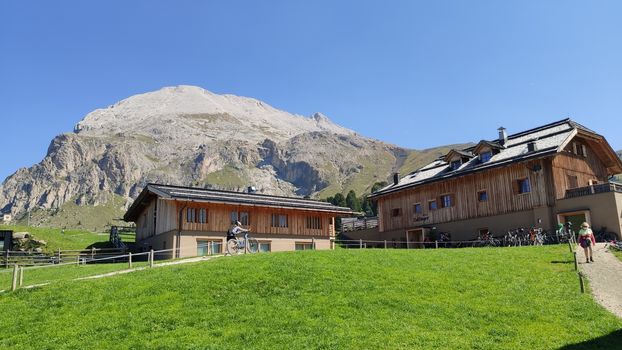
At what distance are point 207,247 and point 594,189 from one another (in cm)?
2925

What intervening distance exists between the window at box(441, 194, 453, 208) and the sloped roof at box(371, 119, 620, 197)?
1.76 metres

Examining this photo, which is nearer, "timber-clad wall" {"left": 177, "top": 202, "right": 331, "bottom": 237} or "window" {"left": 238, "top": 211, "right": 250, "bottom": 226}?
"timber-clad wall" {"left": 177, "top": 202, "right": 331, "bottom": 237}

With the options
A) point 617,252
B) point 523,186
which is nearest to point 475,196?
point 523,186

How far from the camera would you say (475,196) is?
43562 mm

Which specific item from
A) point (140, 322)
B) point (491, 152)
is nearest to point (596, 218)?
point (491, 152)

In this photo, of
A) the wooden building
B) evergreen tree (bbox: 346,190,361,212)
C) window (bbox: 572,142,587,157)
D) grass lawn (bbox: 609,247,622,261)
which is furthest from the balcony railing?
evergreen tree (bbox: 346,190,361,212)

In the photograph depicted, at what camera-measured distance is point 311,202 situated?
163 ft

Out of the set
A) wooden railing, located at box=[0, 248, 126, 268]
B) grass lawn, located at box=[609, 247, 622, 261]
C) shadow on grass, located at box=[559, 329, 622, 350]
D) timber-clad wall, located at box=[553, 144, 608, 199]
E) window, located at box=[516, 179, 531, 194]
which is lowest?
shadow on grass, located at box=[559, 329, 622, 350]

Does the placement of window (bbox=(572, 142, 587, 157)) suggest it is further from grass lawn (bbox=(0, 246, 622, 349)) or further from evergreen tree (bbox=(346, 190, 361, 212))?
evergreen tree (bbox=(346, 190, 361, 212))

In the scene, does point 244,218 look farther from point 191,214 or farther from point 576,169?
→ point 576,169

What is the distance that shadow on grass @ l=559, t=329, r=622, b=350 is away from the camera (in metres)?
14.5

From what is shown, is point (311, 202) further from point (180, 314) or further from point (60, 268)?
point (180, 314)

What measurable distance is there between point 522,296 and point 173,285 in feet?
44.2

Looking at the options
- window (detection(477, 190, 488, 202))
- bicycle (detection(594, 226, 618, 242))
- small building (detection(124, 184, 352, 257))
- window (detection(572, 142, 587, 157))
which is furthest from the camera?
window (detection(477, 190, 488, 202))
